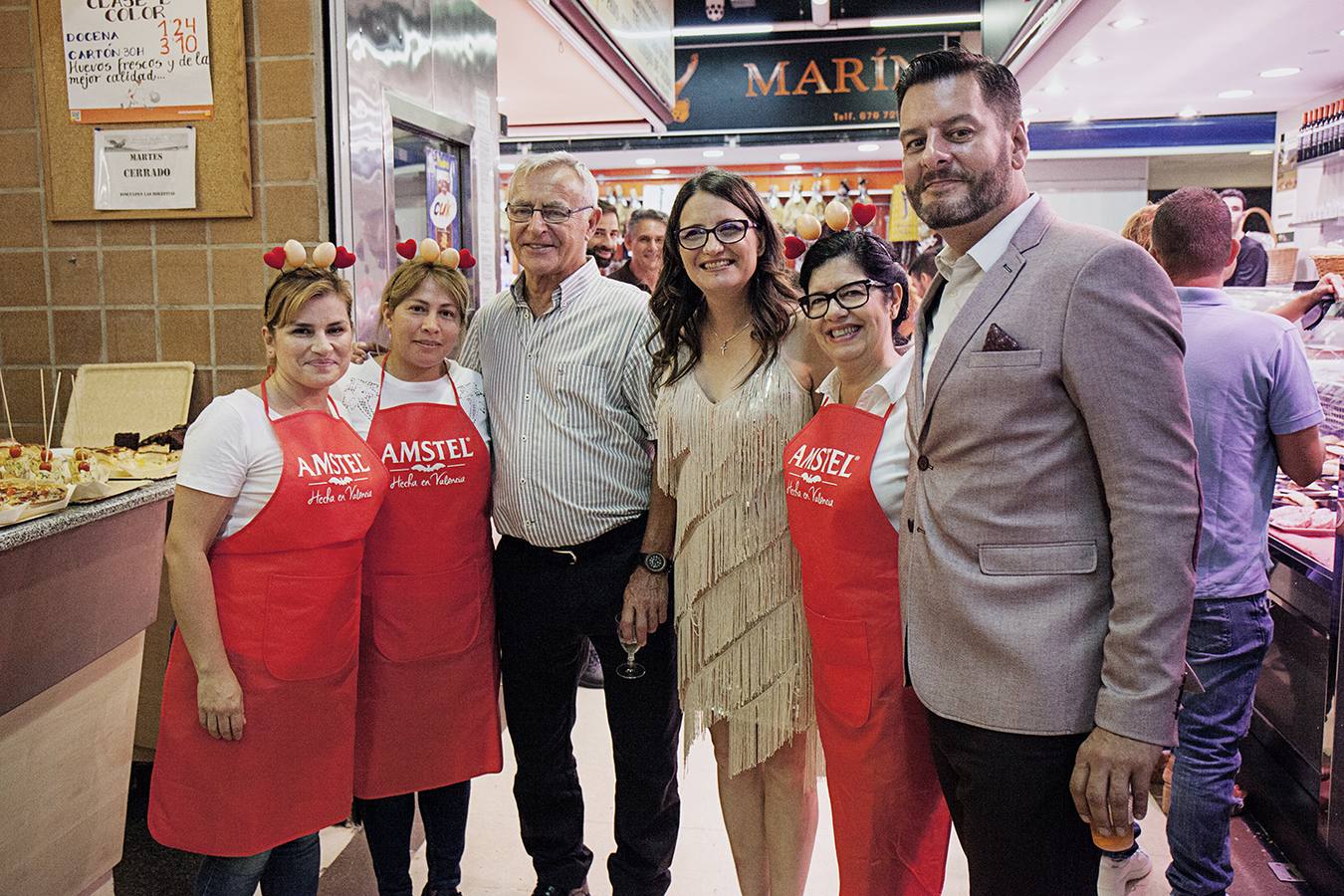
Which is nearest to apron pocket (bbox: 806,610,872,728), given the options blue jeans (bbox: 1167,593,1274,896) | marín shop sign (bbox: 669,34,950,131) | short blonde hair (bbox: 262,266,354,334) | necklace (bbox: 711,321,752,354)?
necklace (bbox: 711,321,752,354)

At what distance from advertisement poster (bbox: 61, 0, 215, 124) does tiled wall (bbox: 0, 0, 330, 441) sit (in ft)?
0.53

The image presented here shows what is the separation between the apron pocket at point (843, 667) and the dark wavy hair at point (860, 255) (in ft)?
2.21

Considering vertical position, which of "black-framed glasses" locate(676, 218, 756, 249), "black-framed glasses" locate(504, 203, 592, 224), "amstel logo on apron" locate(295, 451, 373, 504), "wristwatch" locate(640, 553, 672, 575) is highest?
"black-framed glasses" locate(504, 203, 592, 224)

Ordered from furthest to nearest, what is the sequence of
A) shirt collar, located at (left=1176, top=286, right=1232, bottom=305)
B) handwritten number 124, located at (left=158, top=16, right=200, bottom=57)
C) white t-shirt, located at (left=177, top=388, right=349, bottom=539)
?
handwritten number 124, located at (left=158, top=16, right=200, bottom=57), shirt collar, located at (left=1176, top=286, right=1232, bottom=305), white t-shirt, located at (left=177, top=388, right=349, bottom=539)

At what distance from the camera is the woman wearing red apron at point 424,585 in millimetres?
2338

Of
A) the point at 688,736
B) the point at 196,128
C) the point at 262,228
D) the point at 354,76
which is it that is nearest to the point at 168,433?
the point at 262,228

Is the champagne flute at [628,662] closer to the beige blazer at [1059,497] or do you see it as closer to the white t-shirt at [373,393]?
the white t-shirt at [373,393]

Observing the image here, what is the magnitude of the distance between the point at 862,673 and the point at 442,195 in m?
3.00

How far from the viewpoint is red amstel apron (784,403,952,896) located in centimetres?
188

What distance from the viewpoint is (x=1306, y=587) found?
2977 millimetres

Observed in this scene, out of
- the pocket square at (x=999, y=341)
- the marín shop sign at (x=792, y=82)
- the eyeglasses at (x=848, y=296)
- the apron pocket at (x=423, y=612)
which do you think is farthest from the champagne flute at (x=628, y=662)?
the marín shop sign at (x=792, y=82)

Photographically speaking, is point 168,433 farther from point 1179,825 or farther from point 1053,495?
point 1179,825

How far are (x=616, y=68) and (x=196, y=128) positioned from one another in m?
2.84

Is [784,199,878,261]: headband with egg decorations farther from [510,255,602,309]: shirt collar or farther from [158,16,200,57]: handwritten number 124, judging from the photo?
[158,16,200,57]: handwritten number 124
